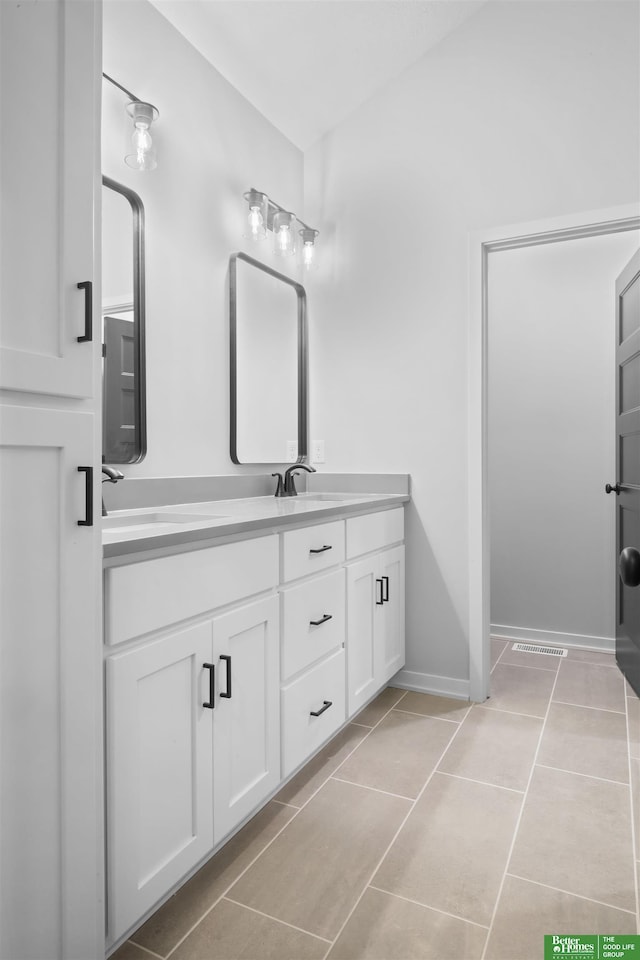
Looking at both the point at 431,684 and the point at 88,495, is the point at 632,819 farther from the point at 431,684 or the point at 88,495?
the point at 88,495

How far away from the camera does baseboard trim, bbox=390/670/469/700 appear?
263cm

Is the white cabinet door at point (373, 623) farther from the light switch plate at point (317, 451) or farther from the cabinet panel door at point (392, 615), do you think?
the light switch plate at point (317, 451)

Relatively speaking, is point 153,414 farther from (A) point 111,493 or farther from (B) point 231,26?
(B) point 231,26

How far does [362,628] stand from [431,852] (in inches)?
32.9

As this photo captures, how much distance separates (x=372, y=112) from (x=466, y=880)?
2.99 metres

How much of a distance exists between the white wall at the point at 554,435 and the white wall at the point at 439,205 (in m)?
0.93

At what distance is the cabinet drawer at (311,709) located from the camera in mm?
1752

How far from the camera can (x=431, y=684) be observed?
8.82ft

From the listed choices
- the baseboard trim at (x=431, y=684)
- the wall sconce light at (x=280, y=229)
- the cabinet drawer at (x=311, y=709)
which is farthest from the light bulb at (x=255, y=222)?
the baseboard trim at (x=431, y=684)

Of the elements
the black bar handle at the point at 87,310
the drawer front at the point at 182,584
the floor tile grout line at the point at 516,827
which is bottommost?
the floor tile grout line at the point at 516,827

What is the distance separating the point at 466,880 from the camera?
146 cm

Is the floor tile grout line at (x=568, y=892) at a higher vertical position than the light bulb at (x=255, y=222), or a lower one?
lower

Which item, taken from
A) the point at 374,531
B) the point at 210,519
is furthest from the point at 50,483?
the point at 374,531

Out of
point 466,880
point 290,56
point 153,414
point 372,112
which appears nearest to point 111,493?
point 153,414
